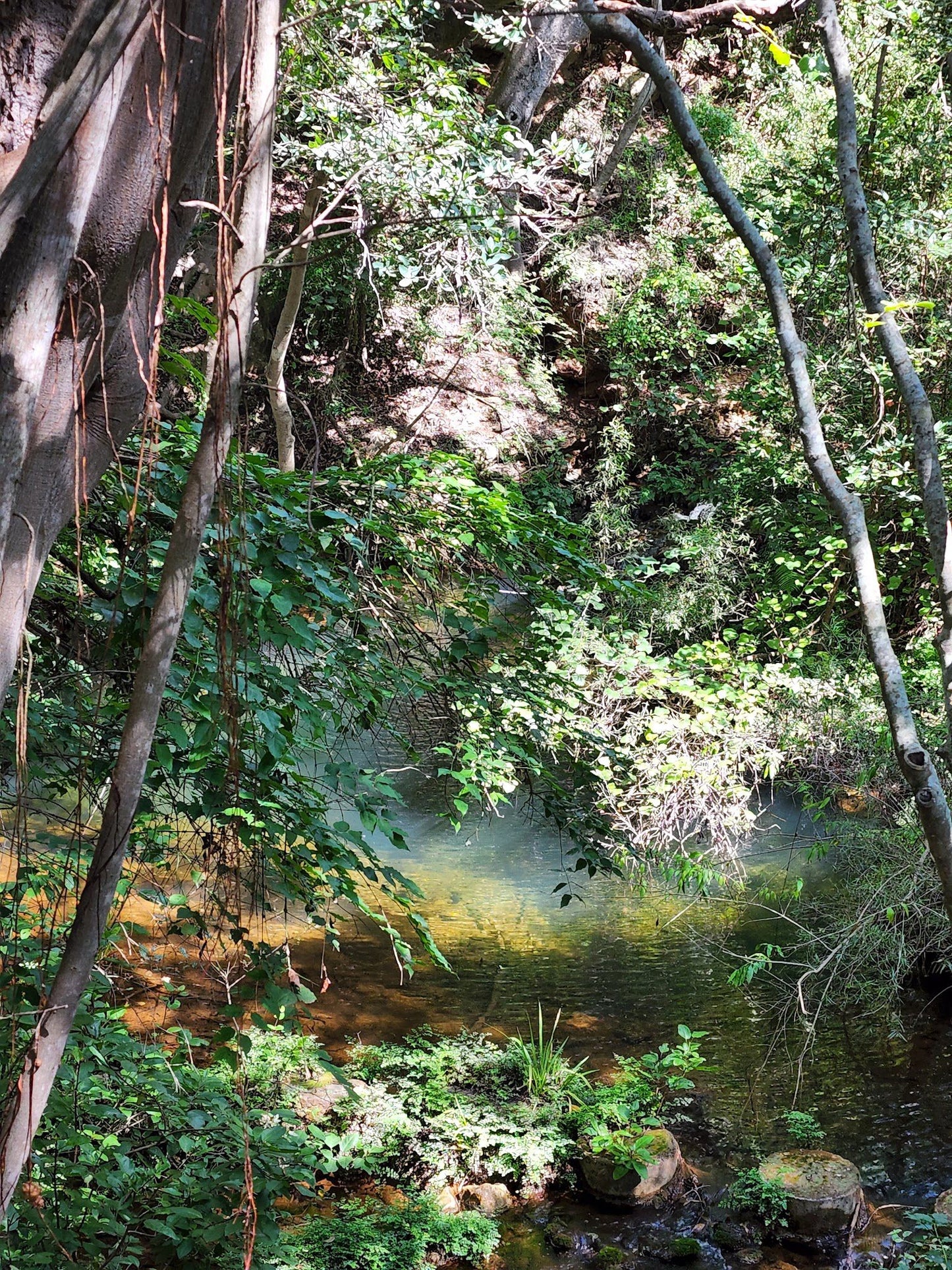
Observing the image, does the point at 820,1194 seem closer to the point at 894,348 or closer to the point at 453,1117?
the point at 453,1117

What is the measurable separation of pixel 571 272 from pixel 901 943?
Answer: 8.94 metres

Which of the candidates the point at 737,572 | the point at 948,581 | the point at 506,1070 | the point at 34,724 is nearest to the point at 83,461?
the point at 34,724

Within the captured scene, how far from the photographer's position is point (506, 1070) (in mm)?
5289

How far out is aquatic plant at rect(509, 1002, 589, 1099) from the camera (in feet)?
16.7

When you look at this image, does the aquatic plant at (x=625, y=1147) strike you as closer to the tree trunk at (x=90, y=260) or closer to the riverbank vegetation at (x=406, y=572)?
the riverbank vegetation at (x=406, y=572)

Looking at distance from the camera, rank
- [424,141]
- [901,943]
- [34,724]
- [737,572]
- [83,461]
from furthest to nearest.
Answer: [737,572], [424,141], [901,943], [34,724], [83,461]

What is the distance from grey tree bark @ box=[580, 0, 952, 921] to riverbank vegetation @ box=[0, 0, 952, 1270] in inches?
0.5

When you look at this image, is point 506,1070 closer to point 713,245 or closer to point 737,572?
point 737,572

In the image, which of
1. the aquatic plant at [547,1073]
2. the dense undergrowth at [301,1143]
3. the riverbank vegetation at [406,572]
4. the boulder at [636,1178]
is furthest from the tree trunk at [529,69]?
the boulder at [636,1178]

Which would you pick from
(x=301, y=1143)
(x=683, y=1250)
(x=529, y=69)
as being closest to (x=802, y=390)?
(x=301, y=1143)

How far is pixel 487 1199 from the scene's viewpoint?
175 inches

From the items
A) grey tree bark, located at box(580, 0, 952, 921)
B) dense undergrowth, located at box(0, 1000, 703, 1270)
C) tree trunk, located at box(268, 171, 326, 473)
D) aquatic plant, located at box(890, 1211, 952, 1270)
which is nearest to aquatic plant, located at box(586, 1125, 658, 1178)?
dense undergrowth, located at box(0, 1000, 703, 1270)

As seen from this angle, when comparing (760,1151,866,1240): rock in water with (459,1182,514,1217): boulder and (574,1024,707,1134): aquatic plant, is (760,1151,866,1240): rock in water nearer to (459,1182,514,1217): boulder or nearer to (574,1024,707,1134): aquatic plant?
(574,1024,707,1134): aquatic plant

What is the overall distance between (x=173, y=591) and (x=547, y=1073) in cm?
443
